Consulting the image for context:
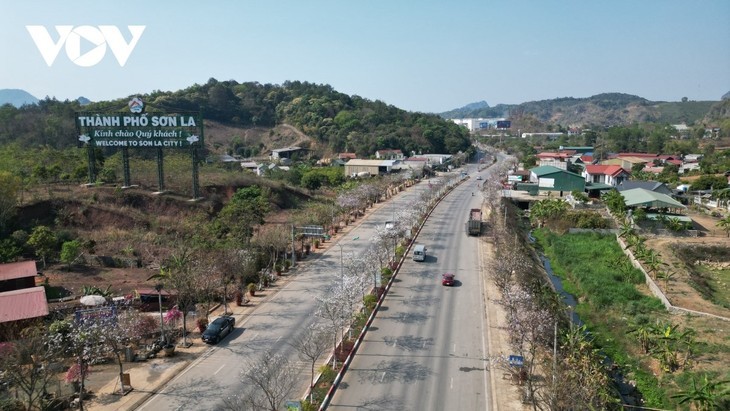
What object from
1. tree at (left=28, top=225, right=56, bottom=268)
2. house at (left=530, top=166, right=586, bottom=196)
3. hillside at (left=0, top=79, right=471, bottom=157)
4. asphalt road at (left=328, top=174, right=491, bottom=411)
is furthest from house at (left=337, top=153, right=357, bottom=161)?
tree at (left=28, top=225, right=56, bottom=268)

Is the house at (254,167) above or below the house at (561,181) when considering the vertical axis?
above

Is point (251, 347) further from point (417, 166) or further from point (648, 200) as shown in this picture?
point (417, 166)

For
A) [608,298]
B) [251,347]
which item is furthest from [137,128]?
[608,298]

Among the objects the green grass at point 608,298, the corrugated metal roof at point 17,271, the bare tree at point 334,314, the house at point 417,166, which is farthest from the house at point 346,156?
the bare tree at point 334,314

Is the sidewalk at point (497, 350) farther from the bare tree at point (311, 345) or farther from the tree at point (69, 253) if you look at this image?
the tree at point (69, 253)

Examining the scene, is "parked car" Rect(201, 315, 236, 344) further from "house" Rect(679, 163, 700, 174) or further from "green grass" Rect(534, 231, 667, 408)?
"house" Rect(679, 163, 700, 174)
